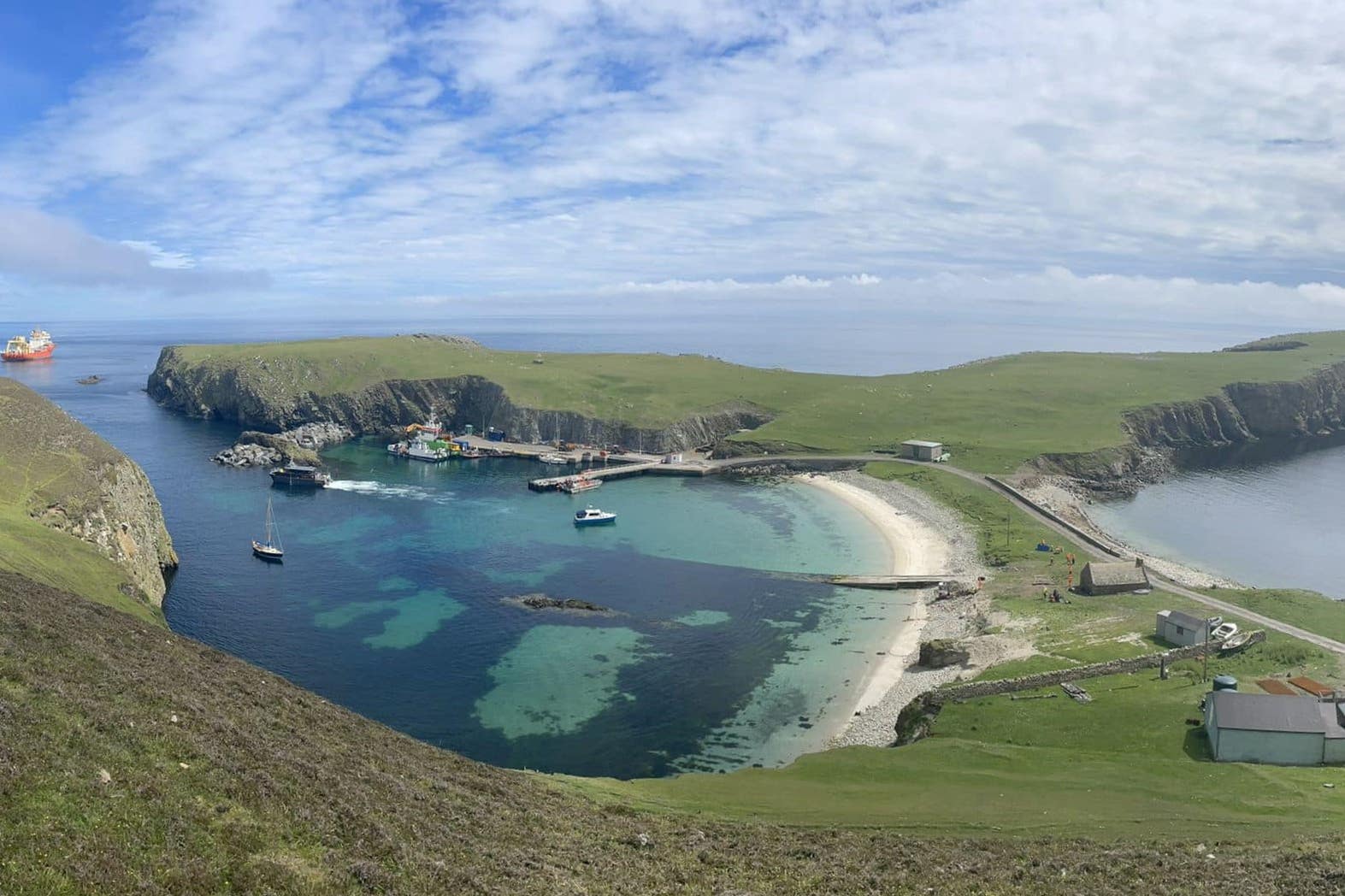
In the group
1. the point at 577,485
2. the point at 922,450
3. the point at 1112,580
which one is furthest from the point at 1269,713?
the point at 577,485

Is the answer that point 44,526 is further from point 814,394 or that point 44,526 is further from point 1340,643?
point 814,394

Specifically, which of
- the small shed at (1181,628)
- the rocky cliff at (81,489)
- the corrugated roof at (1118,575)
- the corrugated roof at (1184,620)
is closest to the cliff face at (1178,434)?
the corrugated roof at (1118,575)

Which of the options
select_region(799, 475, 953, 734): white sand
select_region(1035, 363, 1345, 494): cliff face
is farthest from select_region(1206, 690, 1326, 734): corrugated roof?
select_region(1035, 363, 1345, 494): cliff face

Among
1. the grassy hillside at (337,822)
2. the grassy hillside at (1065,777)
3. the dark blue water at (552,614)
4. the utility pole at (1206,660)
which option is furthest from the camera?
the dark blue water at (552,614)

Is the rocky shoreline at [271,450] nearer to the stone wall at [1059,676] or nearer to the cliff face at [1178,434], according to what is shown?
the stone wall at [1059,676]

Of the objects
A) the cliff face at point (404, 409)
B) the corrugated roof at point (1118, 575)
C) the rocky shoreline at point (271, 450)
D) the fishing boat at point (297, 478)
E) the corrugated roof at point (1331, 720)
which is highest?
the cliff face at point (404, 409)

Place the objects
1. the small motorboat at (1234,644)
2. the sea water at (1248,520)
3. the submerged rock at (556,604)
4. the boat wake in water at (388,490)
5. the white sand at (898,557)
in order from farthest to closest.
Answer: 1. the boat wake in water at (388,490)
2. the sea water at (1248,520)
3. the submerged rock at (556,604)
4. the white sand at (898,557)
5. the small motorboat at (1234,644)
